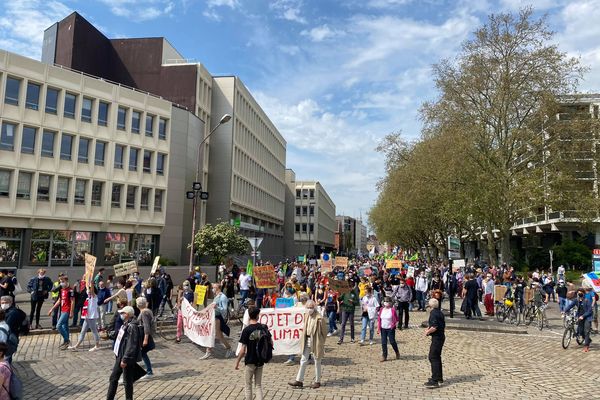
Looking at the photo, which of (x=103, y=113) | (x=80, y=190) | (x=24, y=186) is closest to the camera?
(x=24, y=186)

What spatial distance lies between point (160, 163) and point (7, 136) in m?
12.8

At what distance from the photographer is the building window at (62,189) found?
35812 mm

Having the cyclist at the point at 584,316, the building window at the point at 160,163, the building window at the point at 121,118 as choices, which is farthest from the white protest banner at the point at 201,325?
the building window at the point at 160,163

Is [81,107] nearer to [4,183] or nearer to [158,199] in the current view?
[4,183]

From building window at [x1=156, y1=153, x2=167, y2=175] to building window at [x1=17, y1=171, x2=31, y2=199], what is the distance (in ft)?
36.0

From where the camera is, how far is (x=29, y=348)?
39.7 feet

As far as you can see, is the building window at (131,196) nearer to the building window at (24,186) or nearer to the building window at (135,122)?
the building window at (135,122)

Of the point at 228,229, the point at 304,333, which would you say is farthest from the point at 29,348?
the point at 228,229

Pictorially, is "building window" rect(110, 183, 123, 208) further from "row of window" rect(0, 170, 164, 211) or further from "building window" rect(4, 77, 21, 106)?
"building window" rect(4, 77, 21, 106)

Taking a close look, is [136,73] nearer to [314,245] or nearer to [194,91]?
[194,91]

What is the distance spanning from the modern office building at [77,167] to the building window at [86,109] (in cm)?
8

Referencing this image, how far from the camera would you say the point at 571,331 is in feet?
44.6

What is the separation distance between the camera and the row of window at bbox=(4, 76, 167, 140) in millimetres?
33250

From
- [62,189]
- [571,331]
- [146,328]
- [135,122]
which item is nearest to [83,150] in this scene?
[62,189]
